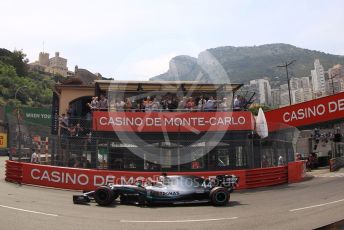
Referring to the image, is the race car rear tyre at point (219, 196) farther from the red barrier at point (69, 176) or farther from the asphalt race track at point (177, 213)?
the red barrier at point (69, 176)

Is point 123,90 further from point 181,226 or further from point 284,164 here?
point 181,226

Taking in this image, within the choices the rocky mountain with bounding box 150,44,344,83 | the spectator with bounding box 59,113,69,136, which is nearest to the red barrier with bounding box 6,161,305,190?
the spectator with bounding box 59,113,69,136

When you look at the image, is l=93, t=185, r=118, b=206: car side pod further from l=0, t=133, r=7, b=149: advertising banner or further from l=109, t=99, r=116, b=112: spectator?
l=0, t=133, r=7, b=149: advertising banner

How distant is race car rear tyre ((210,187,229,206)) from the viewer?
13953 mm

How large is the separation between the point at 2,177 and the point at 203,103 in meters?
11.5

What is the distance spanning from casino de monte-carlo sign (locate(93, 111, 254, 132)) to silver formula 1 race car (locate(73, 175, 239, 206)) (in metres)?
7.03

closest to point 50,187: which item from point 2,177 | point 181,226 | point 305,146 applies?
point 2,177

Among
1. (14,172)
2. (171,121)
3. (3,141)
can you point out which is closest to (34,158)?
(14,172)

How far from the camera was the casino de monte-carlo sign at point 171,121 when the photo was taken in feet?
69.2

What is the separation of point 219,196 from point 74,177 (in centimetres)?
758

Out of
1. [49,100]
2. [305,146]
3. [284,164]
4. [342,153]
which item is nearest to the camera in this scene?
[284,164]

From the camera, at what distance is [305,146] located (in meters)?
42.1

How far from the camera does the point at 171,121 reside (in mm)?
21531

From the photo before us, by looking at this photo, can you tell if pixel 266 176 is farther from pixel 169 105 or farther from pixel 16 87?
pixel 16 87
